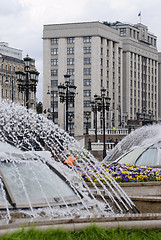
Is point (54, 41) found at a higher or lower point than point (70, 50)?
higher

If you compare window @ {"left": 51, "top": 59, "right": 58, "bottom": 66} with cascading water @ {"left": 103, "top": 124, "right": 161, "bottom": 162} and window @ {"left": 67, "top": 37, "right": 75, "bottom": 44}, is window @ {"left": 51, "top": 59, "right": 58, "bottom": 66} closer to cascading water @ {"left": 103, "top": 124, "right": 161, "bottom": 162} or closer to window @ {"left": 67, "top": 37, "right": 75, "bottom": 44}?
window @ {"left": 67, "top": 37, "right": 75, "bottom": 44}

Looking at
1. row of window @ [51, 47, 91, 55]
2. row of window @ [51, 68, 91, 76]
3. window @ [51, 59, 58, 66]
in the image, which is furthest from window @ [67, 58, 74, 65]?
window @ [51, 59, 58, 66]

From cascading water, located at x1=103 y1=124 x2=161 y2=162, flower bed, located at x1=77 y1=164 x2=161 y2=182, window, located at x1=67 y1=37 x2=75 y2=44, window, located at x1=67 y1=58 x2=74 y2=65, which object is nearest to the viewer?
flower bed, located at x1=77 y1=164 x2=161 y2=182

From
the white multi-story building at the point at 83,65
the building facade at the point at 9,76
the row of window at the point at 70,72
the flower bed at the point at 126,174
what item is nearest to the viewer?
the flower bed at the point at 126,174

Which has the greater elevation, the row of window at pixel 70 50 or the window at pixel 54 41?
the window at pixel 54 41

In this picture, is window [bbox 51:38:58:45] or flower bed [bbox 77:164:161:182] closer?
flower bed [bbox 77:164:161:182]

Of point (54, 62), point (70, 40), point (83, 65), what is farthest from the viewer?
point (54, 62)

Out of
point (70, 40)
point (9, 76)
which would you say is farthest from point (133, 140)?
point (70, 40)

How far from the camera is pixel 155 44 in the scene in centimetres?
12081

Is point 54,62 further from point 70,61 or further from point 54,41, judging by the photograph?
point 54,41

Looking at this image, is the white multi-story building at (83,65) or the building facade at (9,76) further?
the white multi-story building at (83,65)

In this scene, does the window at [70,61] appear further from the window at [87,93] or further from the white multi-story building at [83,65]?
the window at [87,93]

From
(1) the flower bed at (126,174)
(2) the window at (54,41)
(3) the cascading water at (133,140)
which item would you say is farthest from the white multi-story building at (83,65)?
(1) the flower bed at (126,174)

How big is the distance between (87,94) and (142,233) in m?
81.7
